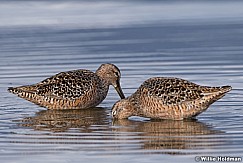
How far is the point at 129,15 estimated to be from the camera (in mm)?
23016

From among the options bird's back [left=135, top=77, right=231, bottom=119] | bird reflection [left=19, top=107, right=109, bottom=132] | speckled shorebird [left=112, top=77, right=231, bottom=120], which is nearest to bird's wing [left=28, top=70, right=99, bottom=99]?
bird reflection [left=19, top=107, right=109, bottom=132]

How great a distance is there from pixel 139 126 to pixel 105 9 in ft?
42.8

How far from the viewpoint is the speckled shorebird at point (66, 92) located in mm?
13070

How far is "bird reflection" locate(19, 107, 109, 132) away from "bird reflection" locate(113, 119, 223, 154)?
0.38 m

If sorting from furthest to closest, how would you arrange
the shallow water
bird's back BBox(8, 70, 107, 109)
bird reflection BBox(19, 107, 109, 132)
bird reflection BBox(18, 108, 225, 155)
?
bird's back BBox(8, 70, 107, 109) < bird reflection BBox(19, 107, 109, 132) < bird reflection BBox(18, 108, 225, 155) < the shallow water

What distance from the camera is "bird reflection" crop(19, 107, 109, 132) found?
11.6 metres

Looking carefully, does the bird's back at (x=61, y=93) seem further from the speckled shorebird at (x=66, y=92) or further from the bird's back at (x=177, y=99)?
the bird's back at (x=177, y=99)

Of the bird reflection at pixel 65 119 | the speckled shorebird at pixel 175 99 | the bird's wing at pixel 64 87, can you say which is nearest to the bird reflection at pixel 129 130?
the bird reflection at pixel 65 119

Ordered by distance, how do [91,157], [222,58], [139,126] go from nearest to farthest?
[91,157], [139,126], [222,58]

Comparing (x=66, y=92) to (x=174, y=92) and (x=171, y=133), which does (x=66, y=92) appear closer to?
(x=174, y=92)

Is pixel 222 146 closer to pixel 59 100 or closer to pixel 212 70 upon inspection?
pixel 59 100

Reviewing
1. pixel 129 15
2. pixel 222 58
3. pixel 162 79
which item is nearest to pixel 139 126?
pixel 162 79

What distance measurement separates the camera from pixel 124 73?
15.4 meters

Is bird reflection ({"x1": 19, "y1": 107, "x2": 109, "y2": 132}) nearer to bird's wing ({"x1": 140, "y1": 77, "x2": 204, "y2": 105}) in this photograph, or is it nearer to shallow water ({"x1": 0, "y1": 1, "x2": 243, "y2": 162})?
shallow water ({"x1": 0, "y1": 1, "x2": 243, "y2": 162})
